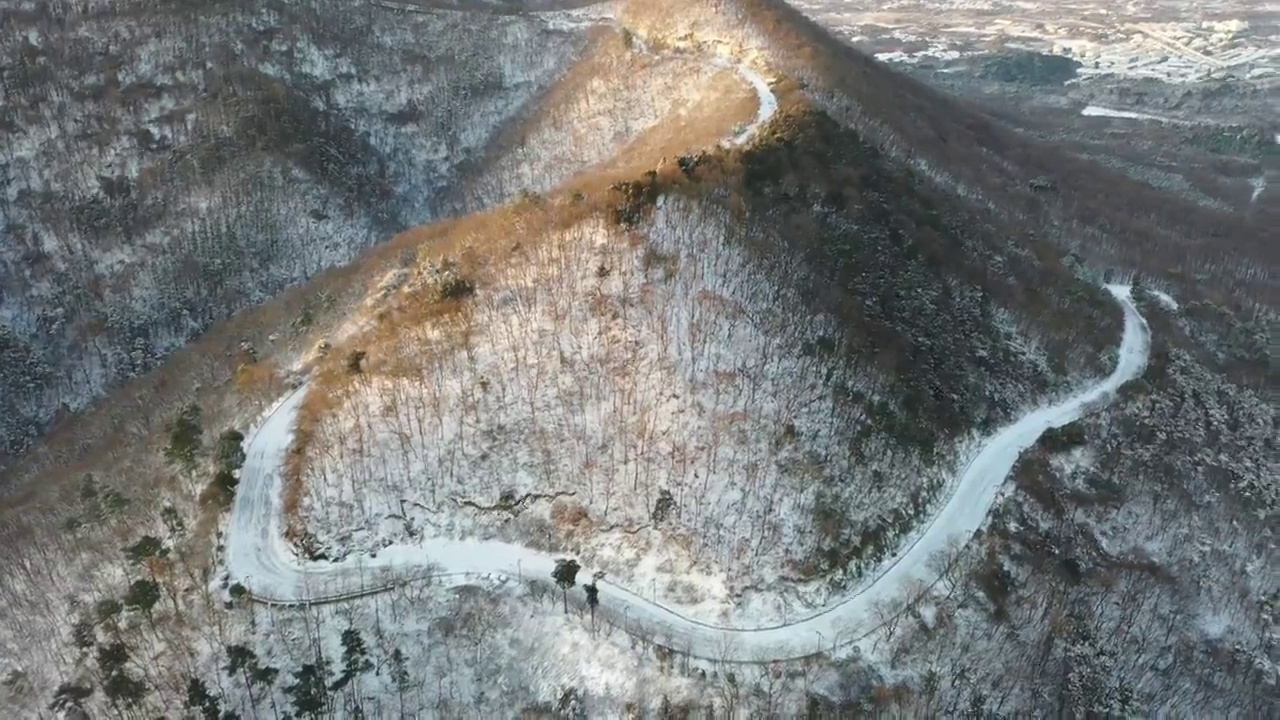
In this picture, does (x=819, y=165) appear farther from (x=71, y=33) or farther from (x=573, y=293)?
(x=71, y=33)

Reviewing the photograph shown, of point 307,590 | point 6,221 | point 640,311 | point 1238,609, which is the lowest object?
point 1238,609

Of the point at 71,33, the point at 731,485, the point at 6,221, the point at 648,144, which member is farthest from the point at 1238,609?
the point at 71,33

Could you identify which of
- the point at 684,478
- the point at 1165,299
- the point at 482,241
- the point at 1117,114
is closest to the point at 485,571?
the point at 684,478

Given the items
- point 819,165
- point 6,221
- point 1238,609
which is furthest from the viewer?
point 6,221

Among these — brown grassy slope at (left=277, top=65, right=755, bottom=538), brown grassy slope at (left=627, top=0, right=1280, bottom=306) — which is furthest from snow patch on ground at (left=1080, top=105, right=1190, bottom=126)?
brown grassy slope at (left=277, top=65, right=755, bottom=538)

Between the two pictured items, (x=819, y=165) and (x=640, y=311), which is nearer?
(x=640, y=311)

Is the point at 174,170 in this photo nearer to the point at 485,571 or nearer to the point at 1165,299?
the point at 485,571
